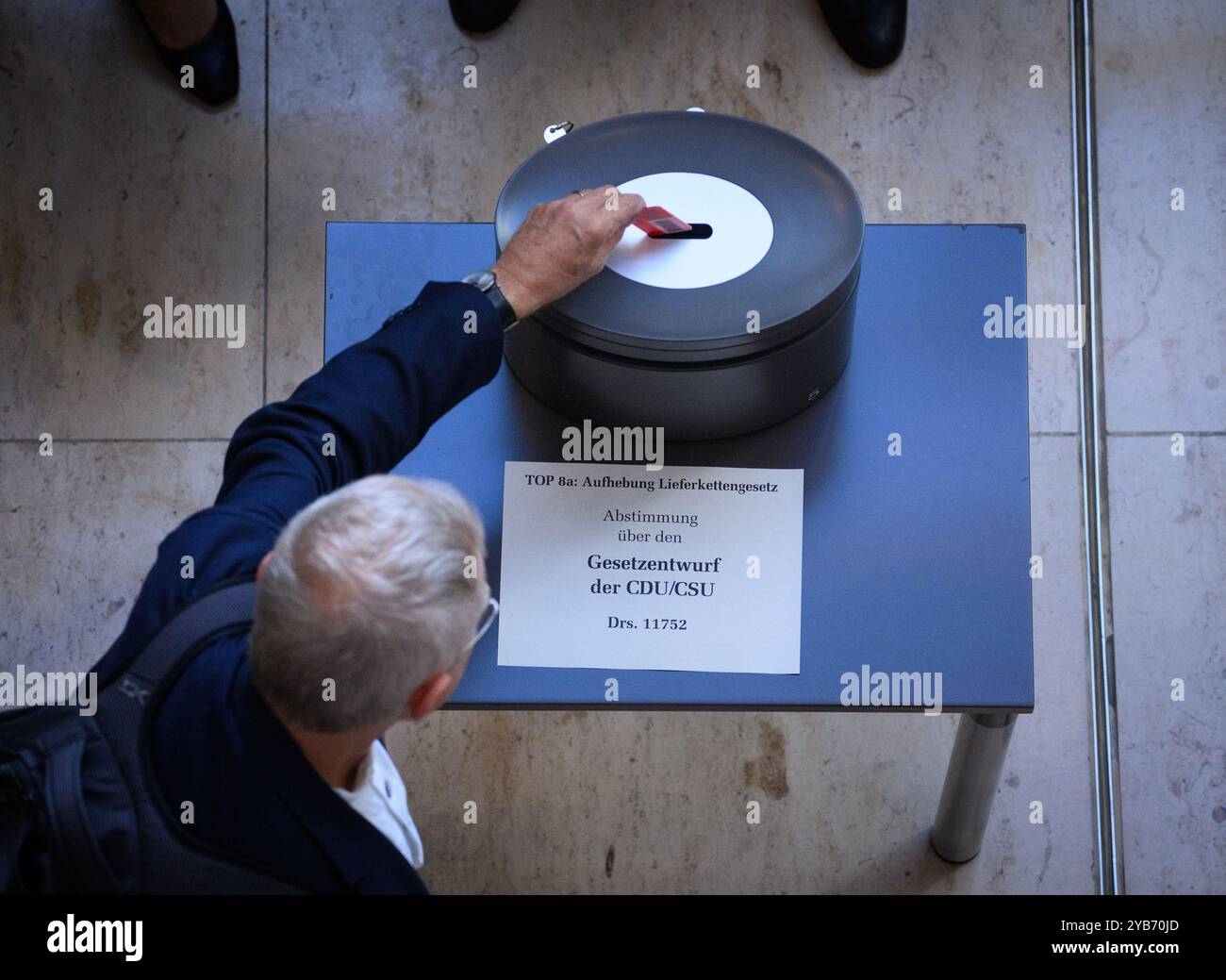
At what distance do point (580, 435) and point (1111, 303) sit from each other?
1143 mm

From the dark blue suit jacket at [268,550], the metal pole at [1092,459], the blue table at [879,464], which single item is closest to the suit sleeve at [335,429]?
the dark blue suit jacket at [268,550]

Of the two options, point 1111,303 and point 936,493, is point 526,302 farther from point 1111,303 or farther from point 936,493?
point 1111,303

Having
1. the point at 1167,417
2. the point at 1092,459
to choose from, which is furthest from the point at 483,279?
the point at 1167,417

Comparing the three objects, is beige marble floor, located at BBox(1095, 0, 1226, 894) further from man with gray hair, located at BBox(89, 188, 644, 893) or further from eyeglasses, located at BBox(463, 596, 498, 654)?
man with gray hair, located at BBox(89, 188, 644, 893)

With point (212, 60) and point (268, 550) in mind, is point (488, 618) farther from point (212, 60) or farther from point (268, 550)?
point (212, 60)

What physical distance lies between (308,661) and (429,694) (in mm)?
92

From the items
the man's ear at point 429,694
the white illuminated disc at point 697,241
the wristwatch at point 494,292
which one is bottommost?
the man's ear at point 429,694

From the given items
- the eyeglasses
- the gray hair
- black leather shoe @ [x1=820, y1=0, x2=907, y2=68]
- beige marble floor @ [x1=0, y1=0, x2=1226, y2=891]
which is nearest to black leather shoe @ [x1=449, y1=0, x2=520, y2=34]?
beige marble floor @ [x1=0, y1=0, x2=1226, y2=891]

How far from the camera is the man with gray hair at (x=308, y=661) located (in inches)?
31.8

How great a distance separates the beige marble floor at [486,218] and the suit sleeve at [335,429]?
820 mm

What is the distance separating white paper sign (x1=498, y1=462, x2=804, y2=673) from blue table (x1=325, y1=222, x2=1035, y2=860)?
0.01m

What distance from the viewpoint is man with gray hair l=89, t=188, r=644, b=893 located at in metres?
0.81

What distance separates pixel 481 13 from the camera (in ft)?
6.63

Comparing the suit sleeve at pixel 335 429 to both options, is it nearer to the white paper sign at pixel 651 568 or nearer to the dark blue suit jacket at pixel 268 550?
the dark blue suit jacket at pixel 268 550
